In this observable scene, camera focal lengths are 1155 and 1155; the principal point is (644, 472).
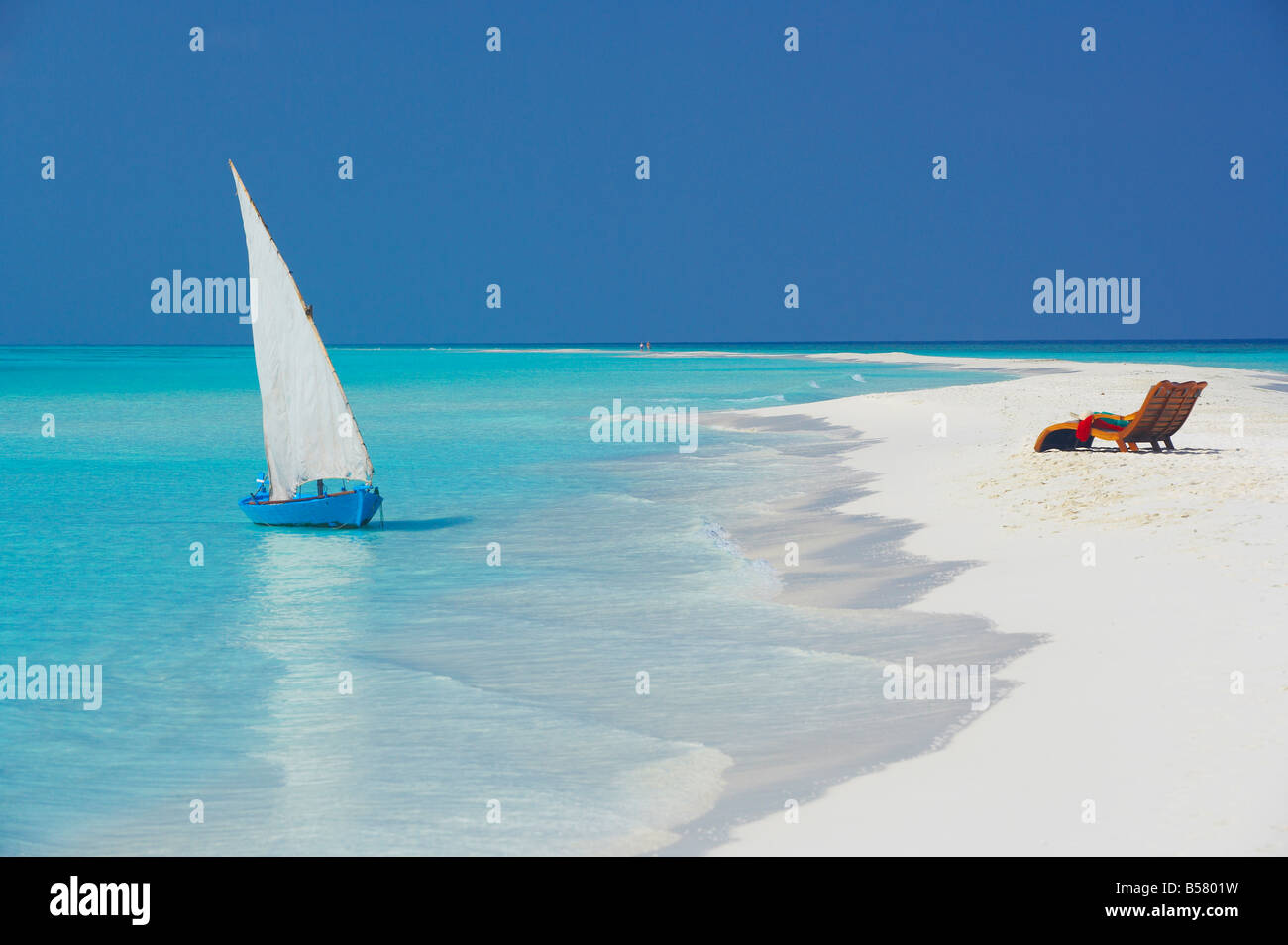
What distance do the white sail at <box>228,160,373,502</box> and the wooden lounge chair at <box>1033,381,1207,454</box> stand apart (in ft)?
46.4

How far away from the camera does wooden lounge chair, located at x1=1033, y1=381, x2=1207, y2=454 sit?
21578 mm

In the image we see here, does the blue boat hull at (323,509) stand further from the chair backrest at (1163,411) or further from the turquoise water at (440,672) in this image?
the chair backrest at (1163,411)

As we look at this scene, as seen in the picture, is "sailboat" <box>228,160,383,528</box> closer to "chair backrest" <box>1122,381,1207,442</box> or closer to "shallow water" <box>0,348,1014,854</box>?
"shallow water" <box>0,348,1014,854</box>

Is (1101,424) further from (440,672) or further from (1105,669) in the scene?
(440,672)

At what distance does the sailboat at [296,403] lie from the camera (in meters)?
20.5

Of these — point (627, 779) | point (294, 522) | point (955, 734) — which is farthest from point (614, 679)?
point (294, 522)

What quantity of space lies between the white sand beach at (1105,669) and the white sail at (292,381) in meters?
8.84

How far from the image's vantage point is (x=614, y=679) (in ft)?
37.8

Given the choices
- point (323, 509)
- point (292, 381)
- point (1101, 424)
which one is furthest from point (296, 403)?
point (1101, 424)

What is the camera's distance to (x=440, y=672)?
39.7ft

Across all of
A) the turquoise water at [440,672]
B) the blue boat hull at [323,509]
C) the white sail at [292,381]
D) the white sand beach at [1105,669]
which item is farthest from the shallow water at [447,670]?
the white sail at [292,381]

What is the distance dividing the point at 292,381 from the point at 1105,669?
15533 mm
